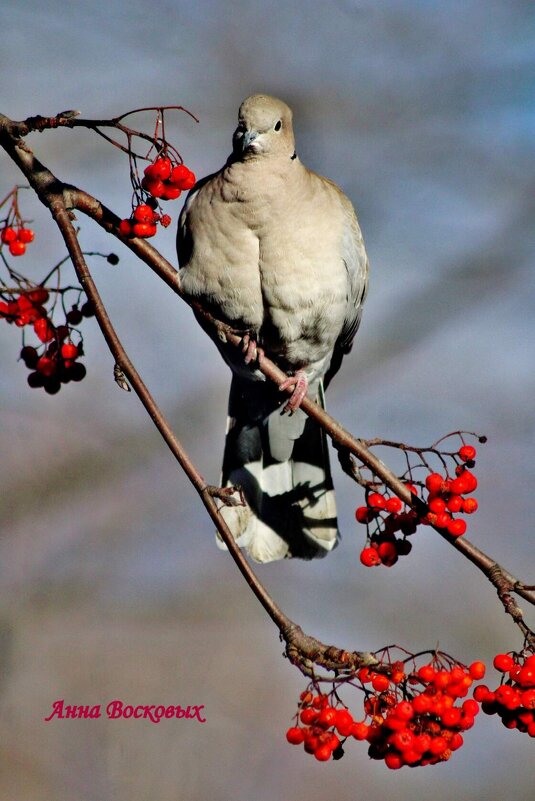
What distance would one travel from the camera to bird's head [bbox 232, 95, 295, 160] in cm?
306

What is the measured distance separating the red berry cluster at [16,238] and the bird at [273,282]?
72cm

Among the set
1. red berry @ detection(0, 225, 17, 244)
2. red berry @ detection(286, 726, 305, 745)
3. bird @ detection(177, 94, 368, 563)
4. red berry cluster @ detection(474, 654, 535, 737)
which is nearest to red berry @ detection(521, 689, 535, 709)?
red berry cluster @ detection(474, 654, 535, 737)

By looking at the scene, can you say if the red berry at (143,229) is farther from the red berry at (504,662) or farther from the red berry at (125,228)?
the red berry at (504,662)

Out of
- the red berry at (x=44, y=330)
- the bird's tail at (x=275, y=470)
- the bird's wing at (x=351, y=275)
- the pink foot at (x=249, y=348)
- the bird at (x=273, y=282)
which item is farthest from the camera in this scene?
the bird's tail at (x=275, y=470)

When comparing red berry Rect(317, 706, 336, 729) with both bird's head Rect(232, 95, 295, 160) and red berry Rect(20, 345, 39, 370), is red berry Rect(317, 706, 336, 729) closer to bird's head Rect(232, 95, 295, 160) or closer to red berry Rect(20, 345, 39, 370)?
red berry Rect(20, 345, 39, 370)

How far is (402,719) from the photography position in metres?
1.97

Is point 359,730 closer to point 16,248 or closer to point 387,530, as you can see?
point 387,530

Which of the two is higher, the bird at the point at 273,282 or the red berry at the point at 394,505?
the bird at the point at 273,282

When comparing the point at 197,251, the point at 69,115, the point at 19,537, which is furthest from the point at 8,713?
the point at 69,115

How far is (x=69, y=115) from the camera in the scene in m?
1.84

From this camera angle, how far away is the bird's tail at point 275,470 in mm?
3404

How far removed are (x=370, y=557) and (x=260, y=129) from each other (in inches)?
57.5

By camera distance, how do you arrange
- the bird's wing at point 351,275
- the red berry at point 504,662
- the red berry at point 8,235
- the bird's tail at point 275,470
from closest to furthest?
the red berry at point 504,662 → the red berry at point 8,235 → the bird's wing at point 351,275 → the bird's tail at point 275,470

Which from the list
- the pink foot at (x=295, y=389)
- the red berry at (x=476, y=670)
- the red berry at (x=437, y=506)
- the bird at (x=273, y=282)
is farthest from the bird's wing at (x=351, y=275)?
the red berry at (x=476, y=670)
